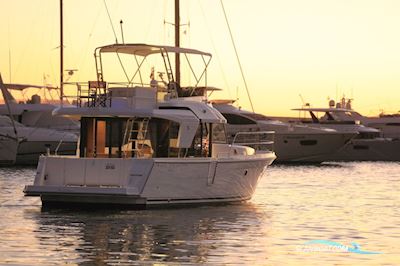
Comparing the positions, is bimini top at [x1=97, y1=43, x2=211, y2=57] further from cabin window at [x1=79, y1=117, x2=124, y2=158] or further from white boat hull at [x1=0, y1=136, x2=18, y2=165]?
white boat hull at [x1=0, y1=136, x2=18, y2=165]

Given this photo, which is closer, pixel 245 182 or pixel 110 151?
pixel 110 151

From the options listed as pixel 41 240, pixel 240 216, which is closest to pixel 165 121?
pixel 240 216

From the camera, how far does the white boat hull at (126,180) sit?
27141 millimetres

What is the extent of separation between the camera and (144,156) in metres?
28.9

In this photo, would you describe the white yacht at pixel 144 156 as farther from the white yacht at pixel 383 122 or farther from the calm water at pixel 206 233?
the white yacht at pixel 383 122

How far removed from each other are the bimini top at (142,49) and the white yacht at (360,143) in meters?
49.7

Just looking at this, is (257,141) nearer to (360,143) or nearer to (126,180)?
(126,180)

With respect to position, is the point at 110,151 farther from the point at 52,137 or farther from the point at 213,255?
the point at 52,137

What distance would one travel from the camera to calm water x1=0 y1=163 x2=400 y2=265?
768 inches

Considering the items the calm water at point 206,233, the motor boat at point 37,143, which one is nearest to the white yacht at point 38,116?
the motor boat at point 37,143

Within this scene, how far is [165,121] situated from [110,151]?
1.80 metres

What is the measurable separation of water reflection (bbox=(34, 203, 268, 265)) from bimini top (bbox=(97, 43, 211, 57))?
16.7 ft

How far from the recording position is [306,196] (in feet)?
125

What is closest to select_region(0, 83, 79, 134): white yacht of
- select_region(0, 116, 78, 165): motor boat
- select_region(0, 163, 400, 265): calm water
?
select_region(0, 116, 78, 165): motor boat
